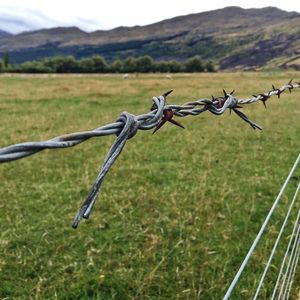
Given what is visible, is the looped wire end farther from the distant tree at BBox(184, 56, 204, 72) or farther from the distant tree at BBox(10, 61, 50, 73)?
the distant tree at BBox(184, 56, 204, 72)

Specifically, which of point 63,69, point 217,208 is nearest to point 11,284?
point 217,208

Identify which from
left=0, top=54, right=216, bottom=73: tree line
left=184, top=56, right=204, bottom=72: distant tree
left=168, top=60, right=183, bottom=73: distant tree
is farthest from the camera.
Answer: left=184, top=56, right=204, bottom=72: distant tree

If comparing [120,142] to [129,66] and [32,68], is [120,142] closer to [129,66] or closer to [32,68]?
[129,66]

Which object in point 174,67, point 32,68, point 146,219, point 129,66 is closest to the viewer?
point 146,219

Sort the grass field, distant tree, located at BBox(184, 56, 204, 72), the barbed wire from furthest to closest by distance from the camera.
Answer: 1. distant tree, located at BBox(184, 56, 204, 72)
2. the grass field
3. the barbed wire

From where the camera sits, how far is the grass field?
479 cm

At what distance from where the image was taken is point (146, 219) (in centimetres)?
663

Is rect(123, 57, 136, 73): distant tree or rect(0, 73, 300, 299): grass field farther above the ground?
rect(123, 57, 136, 73): distant tree

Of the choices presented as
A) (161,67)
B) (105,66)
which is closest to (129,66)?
(105,66)

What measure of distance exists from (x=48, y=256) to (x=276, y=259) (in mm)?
2957

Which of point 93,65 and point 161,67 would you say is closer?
point 161,67

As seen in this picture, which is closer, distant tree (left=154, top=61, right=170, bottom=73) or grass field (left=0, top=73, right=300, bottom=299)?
grass field (left=0, top=73, right=300, bottom=299)

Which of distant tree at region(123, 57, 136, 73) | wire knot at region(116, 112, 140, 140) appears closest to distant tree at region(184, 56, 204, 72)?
distant tree at region(123, 57, 136, 73)

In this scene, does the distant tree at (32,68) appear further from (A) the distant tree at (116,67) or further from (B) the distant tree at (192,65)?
(B) the distant tree at (192,65)
